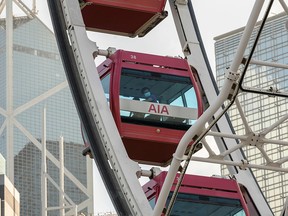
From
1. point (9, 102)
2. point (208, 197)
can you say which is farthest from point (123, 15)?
point (9, 102)

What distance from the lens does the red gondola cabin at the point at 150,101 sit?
2692cm

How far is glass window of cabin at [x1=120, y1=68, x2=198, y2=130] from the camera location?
→ 2700cm

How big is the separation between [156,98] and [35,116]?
112799mm

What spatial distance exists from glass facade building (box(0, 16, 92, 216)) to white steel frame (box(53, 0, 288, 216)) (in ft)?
310

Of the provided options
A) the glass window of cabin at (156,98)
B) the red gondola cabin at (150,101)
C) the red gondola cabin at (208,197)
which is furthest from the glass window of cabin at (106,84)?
the red gondola cabin at (208,197)

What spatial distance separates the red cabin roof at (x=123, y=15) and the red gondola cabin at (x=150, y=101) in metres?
0.74

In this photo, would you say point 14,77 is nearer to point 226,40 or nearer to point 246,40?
point 226,40

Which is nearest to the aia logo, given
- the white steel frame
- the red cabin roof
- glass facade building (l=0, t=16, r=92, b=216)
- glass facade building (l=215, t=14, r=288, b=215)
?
the white steel frame

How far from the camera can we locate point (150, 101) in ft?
89.8

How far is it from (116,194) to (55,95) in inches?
4773

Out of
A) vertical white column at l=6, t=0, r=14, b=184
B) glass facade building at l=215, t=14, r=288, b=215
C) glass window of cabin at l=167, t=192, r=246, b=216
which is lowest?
glass window of cabin at l=167, t=192, r=246, b=216

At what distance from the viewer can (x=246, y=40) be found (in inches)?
790

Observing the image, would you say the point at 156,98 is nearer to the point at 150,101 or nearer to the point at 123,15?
the point at 150,101

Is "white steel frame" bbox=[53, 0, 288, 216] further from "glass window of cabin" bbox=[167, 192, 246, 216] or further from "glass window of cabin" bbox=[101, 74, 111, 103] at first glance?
"glass window of cabin" bbox=[101, 74, 111, 103]
